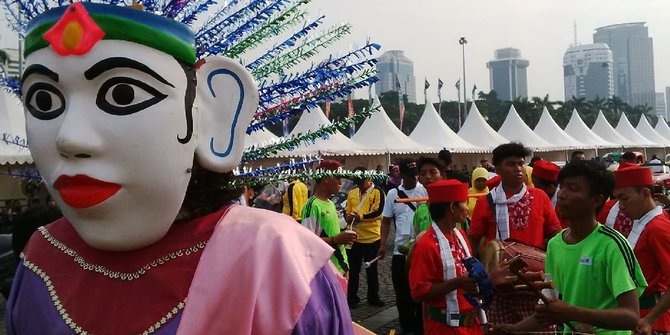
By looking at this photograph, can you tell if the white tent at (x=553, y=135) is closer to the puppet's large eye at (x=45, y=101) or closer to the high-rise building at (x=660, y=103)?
the puppet's large eye at (x=45, y=101)

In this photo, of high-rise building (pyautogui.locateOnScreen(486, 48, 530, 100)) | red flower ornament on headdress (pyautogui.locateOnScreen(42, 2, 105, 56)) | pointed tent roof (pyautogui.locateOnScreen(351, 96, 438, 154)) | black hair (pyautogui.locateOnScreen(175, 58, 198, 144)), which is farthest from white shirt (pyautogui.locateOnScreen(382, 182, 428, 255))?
high-rise building (pyautogui.locateOnScreen(486, 48, 530, 100))

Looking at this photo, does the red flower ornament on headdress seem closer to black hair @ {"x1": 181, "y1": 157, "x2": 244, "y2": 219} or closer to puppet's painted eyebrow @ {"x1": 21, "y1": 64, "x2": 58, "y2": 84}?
puppet's painted eyebrow @ {"x1": 21, "y1": 64, "x2": 58, "y2": 84}

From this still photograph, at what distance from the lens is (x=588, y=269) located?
10.2 feet

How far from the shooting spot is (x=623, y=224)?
4660 mm

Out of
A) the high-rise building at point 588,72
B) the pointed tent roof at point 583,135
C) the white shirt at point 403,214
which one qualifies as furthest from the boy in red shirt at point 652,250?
the high-rise building at point 588,72

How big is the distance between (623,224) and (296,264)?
3.43 meters

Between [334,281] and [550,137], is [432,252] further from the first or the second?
[550,137]

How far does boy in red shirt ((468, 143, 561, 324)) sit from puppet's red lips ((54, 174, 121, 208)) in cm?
348

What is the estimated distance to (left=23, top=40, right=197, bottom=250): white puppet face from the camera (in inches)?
70.9

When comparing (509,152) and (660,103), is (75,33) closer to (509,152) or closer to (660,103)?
(509,152)

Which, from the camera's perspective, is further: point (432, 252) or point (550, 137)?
point (550, 137)

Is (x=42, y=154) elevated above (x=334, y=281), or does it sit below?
above

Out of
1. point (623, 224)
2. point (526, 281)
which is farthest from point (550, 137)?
point (526, 281)

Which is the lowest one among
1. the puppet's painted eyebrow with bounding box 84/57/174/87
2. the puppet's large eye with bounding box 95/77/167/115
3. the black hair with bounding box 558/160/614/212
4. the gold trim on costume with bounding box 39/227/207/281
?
the gold trim on costume with bounding box 39/227/207/281
